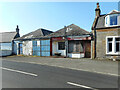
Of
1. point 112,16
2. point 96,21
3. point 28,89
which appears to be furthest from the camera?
point 96,21

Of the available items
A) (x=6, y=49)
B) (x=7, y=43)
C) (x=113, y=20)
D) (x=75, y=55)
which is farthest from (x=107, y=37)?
(x=6, y=49)

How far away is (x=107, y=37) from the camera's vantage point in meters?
14.2

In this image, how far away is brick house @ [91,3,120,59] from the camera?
13727 mm

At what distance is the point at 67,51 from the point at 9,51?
15.6m

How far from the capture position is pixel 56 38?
736 inches

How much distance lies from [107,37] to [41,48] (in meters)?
12.6

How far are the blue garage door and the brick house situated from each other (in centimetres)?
883

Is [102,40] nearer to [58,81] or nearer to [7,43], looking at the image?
[58,81]

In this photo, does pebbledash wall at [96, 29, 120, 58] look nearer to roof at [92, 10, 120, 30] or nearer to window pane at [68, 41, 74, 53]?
roof at [92, 10, 120, 30]

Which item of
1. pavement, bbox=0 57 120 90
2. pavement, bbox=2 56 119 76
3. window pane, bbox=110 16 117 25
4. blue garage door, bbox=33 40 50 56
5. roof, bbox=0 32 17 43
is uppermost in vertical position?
window pane, bbox=110 16 117 25

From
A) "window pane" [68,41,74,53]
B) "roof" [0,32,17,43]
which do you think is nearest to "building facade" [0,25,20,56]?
"roof" [0,32,17,43]

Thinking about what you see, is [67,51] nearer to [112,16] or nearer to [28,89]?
[112,16]

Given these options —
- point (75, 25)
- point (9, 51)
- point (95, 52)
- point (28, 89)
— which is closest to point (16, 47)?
point (9, 51)

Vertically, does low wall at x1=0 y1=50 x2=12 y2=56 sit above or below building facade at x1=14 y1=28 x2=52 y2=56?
below
